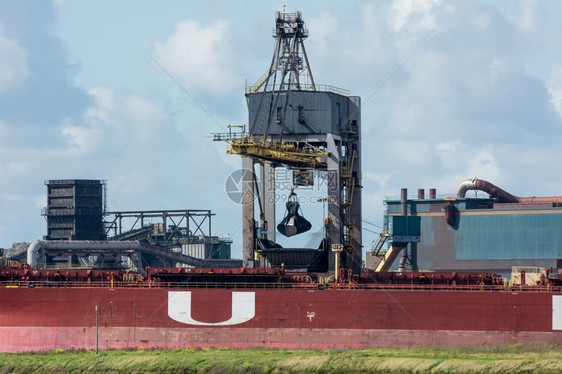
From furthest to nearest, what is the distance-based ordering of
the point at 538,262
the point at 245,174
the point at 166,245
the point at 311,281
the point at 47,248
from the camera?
the point at 166,245 < the point at 538,262 < the point at 47,248 < the point at 245,174 < the point at 311,281

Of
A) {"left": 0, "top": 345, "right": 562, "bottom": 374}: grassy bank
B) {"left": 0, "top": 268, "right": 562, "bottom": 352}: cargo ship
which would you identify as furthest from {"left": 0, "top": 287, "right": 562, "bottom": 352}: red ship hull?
{"left": 0, "top": 345, "right": 562, "bottom": 374}: grassy bank

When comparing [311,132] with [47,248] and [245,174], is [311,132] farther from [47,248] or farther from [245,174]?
[47,248]

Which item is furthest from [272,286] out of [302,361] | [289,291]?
[302,361]

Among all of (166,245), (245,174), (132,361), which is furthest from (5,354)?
(166,245)

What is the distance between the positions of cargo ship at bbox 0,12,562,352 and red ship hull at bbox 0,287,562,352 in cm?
5

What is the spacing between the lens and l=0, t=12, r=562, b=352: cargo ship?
175 feet

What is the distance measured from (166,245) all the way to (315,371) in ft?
198

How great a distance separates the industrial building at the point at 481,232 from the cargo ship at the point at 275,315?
37.0 m

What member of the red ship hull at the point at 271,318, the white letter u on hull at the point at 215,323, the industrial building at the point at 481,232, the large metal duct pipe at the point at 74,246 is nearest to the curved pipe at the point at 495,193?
the industrial building at the point at 481,232

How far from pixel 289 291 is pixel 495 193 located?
47.5 metres

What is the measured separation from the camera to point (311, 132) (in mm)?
62469

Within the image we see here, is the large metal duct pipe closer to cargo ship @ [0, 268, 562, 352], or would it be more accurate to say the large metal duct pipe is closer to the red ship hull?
cargo ship @ [0, 268, 562, 352]

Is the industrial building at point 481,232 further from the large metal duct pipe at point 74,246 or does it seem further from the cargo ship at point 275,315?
the cargo ship at point 275,315

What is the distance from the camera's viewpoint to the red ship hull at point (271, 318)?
53312 mm
